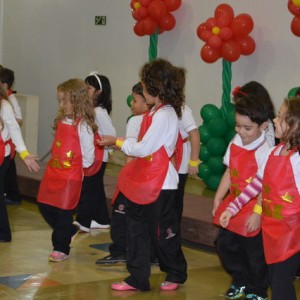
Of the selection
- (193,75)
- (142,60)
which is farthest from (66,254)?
(142,60)

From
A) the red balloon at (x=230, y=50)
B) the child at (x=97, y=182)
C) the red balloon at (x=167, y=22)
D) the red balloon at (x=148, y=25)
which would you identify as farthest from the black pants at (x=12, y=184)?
the red balloon at (x=167, y=22)

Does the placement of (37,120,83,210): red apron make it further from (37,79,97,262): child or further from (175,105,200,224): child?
(175,105,200,224): child

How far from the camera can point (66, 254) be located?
205 inches

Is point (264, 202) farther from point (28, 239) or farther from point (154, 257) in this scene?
point (28, 239)

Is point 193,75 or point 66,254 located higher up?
point 193,75

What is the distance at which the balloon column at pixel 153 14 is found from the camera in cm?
886

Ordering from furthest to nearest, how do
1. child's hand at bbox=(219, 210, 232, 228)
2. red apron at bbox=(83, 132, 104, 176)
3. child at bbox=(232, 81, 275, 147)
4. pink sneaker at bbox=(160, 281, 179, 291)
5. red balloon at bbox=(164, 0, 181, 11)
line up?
red balloon at bbox=(164, 0, 181, 11), red apron at bbox=(83, 132, 104, 176), pink sneaker at bbox=(160, 281, 179, 291), child at bbox=(232, 81, 275, 147), child's hand at bbox=(219, 210, 232, 228)

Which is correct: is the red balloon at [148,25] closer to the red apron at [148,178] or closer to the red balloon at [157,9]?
the red balloon at [157,9]

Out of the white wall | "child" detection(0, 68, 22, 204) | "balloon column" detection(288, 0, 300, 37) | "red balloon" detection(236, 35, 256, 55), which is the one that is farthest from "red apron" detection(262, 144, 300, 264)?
the white wall

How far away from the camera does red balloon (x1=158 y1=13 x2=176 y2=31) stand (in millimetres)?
9117

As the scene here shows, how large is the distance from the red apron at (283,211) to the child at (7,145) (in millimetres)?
1993

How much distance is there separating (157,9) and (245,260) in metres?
5.12

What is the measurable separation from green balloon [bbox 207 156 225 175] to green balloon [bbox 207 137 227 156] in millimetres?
55

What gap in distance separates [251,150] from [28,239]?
2.33 m
